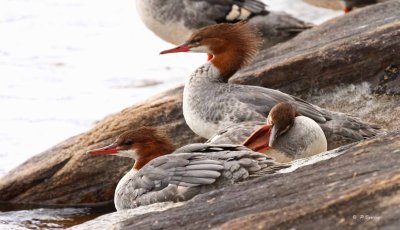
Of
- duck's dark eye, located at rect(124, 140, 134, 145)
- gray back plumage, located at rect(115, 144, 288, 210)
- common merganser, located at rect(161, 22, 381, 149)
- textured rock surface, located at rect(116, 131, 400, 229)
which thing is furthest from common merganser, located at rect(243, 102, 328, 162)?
textured rock surface, located at rect(116, 131, 400, 229)

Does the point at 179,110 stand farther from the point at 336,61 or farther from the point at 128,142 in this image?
the point at 128,142

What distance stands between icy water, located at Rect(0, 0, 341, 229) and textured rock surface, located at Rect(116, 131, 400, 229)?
258 centimetres

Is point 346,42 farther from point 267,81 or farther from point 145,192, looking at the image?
point 145,192

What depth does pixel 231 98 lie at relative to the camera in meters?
6.09

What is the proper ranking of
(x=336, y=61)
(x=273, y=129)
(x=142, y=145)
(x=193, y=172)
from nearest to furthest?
(x=193, y=172) < (x=273, y=129) < (x=142, y=145) < (x=336, y=61)

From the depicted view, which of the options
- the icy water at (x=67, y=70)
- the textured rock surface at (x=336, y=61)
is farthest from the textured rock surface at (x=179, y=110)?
the icy water at (x=67, y=70)

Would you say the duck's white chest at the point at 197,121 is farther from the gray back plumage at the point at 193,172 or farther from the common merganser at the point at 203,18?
the common merganser at the point at 203,18

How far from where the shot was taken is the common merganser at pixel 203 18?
874cm

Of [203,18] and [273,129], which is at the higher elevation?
[203,18]

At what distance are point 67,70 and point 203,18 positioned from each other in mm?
2274

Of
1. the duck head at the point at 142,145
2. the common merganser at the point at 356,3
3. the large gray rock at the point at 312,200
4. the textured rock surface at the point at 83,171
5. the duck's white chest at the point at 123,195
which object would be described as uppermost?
the large gray rock at the point at 312,200

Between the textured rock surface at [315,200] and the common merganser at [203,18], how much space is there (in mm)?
4577

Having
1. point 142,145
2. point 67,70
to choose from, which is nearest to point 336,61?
point 142,145

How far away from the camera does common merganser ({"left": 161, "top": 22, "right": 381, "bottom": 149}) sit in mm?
5848
